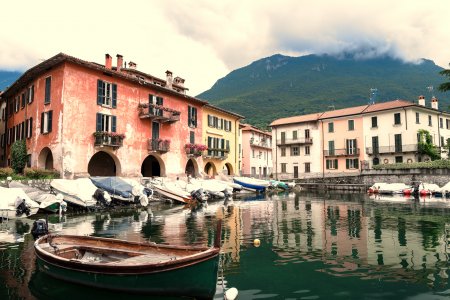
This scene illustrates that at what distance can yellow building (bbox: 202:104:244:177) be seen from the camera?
150ft

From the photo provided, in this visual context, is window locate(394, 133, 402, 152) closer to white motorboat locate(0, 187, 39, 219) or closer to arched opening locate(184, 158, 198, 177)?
arched opening locate(184, 158, 198, 177)

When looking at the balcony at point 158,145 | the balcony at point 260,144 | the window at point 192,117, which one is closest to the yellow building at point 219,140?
the window at point 192,117

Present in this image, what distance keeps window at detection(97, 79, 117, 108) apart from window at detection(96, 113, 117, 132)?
3.69 ft

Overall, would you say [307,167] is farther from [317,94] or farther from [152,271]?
[317,94]

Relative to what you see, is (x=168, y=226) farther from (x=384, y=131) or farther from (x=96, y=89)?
(x=384, y=131)

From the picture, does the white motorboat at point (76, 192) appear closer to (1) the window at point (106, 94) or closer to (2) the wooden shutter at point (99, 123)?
(2) the wooden shutter at point (99, 123)

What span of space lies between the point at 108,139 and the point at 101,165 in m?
6.13

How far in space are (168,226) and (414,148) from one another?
4329 centimetres

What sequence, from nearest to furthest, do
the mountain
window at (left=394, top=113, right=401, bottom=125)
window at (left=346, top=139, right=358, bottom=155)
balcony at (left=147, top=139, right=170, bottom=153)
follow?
balcony at (left=147, top=139, right=170, bottom=153) < window at (left=394, top=113, right=401, bottom=125) < window at (left=346, top=139, right=358, bottom=155) < the mountain

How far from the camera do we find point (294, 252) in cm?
1234

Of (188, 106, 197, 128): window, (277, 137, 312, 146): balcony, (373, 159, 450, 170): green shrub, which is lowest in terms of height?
(373, 159, 450, 170): green shrub

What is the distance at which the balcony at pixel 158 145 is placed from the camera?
3603cm

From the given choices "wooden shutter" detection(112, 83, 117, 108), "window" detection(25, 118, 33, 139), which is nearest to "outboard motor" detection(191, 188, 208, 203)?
"wooden shutter" detection(112, 83, 117, 108)

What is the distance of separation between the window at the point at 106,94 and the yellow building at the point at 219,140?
14.6 m
